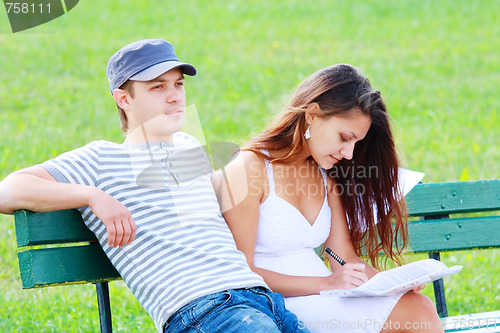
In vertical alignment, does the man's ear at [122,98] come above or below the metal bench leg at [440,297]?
above

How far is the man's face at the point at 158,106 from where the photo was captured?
274 centimetres

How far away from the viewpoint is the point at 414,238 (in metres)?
3.60

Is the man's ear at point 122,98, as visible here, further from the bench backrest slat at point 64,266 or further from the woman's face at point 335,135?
the woman's face at point 335,135

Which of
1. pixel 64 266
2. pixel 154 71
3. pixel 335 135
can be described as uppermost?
pixel 154 71

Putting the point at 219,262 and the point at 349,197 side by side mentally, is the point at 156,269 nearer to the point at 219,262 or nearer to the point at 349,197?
the point at 219,262

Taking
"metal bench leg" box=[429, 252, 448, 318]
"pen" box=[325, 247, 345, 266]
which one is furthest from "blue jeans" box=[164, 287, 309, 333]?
"metal bench leg" box=[429, 252, 448, 318]

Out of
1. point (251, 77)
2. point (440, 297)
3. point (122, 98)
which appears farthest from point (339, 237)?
point (251, 77)

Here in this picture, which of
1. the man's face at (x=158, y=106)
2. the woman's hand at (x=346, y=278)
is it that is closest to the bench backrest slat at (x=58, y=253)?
the man's face at (x=158, y=106)

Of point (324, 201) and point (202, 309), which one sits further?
point (324, 201)

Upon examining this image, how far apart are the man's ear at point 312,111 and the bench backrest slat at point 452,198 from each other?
0.82m

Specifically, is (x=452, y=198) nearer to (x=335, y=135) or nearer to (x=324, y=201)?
(x=324, y=201)

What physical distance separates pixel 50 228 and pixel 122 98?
1.86 ft

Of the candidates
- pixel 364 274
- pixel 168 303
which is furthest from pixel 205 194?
pixel 364 274

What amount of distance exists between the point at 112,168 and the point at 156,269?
1.34ft
